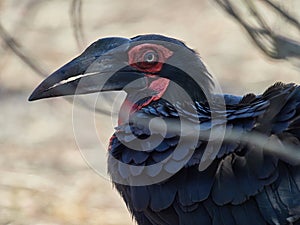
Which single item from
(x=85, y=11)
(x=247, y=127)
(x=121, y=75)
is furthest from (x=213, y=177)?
(x=85, y=11)

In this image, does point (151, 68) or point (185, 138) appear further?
point (151, 68)

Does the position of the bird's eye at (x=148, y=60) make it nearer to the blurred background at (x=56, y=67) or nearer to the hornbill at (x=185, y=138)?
the hornbill at (x=185, y=138)

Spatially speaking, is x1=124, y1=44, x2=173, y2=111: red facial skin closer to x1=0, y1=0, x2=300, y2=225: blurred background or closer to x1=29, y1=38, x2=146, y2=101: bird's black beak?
x1=29, y1=38, x2=146, y2=101: bird's black beak

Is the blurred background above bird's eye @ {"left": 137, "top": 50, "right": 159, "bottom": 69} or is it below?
above

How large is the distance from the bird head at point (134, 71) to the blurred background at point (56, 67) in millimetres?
267

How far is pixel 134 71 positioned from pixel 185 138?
57cm

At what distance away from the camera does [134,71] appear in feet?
13.6

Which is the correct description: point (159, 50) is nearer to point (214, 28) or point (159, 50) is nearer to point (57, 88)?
point (57, 88)

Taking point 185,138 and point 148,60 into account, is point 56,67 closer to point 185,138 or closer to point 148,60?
point 148,60

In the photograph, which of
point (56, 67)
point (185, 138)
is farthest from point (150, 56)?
point (56, 67)

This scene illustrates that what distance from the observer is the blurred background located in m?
5.83

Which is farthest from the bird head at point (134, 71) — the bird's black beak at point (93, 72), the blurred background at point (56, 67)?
the blurred background at point (56, 67)

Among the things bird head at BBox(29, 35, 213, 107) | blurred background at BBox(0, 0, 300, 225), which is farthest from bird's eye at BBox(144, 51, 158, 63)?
blurred background at BBox(0, 0, 300, 225)

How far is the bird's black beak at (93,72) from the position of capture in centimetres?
399
